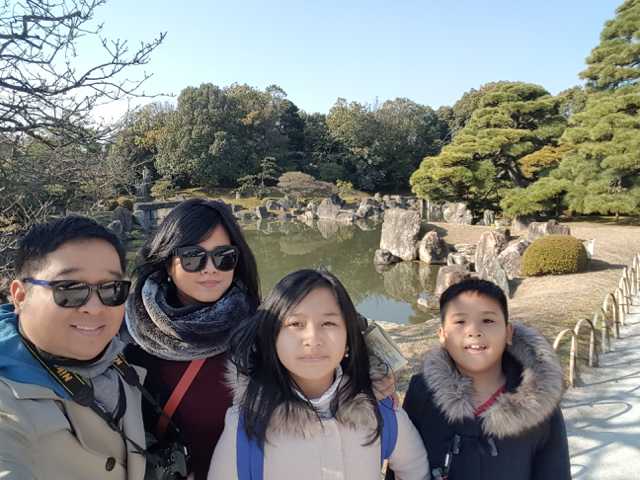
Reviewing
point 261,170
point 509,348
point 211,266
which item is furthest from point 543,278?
point 261,170

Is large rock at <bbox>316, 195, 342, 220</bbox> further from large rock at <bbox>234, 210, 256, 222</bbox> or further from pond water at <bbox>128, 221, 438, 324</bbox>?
large rock at <bbox>234, 210, 256, 222</bbox>

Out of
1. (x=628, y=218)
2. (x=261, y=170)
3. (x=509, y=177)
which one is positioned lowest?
(x=628, y=218)

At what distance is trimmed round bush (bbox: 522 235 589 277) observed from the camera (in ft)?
28.9

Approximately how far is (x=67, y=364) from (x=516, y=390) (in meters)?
1.37

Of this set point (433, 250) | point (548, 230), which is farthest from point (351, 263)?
point (548, 230)

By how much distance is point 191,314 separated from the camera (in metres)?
1.46

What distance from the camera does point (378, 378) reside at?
4.34ft

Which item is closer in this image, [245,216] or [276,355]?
[276,355]

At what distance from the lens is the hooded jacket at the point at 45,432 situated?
0.86 metres

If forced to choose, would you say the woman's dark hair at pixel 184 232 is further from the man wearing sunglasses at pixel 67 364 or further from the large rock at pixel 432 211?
the large rock at pixel 432 211

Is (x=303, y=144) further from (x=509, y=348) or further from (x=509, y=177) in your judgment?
(x=509, y=348)

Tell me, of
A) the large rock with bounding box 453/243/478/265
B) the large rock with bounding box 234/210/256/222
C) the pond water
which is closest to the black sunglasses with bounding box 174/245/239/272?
the pond water

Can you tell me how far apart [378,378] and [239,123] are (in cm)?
3146

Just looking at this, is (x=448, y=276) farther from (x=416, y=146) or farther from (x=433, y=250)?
(x=416, y=146)
